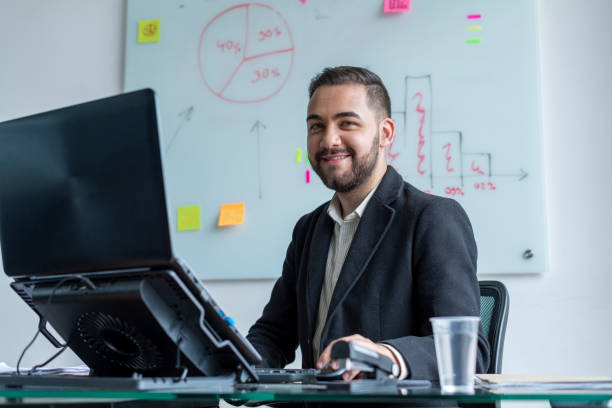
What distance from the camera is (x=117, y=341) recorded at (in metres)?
1.01

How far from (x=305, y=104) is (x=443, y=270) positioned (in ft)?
4.70

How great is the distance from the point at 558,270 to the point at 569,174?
0.33 m

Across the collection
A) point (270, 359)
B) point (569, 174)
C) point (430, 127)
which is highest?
point (430, 127)

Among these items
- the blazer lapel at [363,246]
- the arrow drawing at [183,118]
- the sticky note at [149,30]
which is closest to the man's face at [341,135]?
the blazer lapel at [363,246]

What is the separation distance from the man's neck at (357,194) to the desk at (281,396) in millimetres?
871

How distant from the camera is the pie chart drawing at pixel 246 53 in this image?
2.68 m

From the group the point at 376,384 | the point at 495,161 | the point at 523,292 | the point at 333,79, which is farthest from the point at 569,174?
the point at 376,384

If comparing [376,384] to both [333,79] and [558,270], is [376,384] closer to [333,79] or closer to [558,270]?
[333,79]

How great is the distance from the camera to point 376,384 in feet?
2.81

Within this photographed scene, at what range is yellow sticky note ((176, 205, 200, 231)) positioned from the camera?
8.82 ft

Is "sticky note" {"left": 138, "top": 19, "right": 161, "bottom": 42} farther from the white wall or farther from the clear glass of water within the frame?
the clear glass of water

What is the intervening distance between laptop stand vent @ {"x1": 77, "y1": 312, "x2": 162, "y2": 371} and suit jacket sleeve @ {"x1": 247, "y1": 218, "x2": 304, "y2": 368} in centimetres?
51

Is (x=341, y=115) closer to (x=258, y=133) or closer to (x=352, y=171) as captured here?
(x=352, y=171)

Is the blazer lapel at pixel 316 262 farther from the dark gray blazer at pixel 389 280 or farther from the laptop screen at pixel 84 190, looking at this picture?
the laptop screen at pixel 84 190
